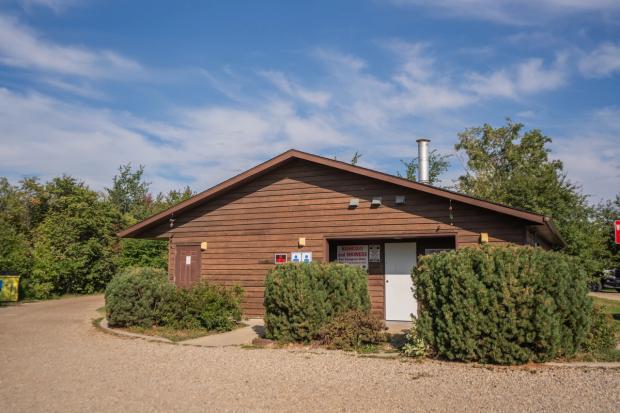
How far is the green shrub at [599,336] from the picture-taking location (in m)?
8.86

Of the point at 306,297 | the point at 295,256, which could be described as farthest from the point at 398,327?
the point at 306,297

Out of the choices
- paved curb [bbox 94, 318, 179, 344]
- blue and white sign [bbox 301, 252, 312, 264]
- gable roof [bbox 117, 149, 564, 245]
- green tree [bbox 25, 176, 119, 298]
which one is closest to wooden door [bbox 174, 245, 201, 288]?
gable roof [bbox 117, 149, 564, 245]

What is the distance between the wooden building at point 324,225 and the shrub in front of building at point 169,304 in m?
2.76

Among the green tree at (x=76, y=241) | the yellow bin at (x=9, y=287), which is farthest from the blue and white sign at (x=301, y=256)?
the green tree at (x=76, y=241)

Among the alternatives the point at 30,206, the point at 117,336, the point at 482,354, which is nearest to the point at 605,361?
the point at 482,354

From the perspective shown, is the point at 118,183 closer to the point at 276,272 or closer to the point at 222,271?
the point at 222,271

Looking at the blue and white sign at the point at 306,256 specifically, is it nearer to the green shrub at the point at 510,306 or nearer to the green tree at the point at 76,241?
the green shrub at the point at 510,306

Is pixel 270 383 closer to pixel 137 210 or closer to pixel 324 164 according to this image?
pixel 324 164

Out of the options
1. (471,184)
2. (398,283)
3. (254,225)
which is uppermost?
(471,184)

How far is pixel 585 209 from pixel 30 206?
32463 mm

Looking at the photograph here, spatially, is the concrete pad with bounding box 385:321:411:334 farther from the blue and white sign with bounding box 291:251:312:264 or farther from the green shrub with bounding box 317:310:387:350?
the blue and white sign with bounding box 291:251:312:264

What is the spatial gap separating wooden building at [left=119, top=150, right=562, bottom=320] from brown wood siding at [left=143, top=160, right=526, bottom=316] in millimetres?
27

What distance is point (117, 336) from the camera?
39.1 ft

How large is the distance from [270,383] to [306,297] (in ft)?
9.49
